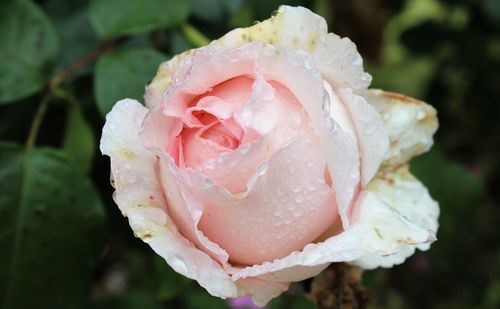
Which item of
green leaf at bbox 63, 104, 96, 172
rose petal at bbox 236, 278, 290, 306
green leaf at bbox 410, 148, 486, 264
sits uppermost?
rose petal at bbox 236, 278, 290, 306

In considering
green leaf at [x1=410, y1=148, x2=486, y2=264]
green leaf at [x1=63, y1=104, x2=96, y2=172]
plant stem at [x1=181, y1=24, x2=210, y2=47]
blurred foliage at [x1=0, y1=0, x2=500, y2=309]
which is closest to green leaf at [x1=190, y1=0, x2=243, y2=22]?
blurred foliage at [x1=0, y1=0, x2=500, y2=309]

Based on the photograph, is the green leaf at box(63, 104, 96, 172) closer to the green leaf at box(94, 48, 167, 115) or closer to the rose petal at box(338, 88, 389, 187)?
the green leaf at box(94, 48, 167, 115)

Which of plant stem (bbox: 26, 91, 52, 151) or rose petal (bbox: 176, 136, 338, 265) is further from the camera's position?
plant stem (bbox: 26, 91, 52, 151)

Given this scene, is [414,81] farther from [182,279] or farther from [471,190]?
[182,279]

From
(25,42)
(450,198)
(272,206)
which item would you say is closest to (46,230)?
(25,42)

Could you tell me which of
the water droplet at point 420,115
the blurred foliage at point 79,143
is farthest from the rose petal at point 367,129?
the blurred foliage at point 79,143

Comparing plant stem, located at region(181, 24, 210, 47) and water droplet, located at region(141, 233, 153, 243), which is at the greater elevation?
water droplet, located at region(141, 233, 153, 243)
